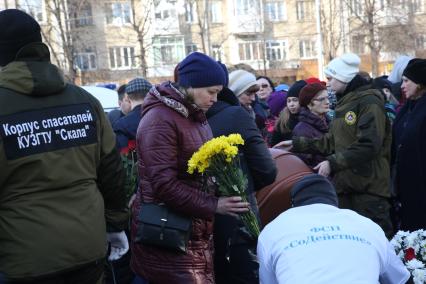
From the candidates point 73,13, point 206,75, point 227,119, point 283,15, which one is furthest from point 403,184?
point 283,15

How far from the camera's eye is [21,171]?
8.34ft

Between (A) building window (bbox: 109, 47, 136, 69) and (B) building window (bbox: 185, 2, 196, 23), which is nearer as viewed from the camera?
(A) building window (bbox: 109, 47, 136, 69)

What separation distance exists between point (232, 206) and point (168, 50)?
1534 inches

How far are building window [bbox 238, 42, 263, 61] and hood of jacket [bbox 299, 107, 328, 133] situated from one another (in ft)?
128

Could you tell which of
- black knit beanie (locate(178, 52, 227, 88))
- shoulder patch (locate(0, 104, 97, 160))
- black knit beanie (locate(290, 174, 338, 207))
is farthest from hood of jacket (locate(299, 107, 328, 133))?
shoulder patch (locate(0, 104, 97, 160))

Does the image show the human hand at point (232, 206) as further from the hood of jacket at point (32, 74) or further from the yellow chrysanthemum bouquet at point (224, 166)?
the hood of jacket at point (32, 74)

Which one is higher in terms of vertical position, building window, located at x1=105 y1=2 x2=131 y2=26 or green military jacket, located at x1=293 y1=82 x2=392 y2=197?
building window, located at x1=105 y1=2 x2=131 y2=26

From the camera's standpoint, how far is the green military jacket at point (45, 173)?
2527mm

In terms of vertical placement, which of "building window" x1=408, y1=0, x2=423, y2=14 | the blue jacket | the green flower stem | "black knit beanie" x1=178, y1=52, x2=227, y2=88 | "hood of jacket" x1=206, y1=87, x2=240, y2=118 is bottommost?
the blue jacket

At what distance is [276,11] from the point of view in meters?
45.8

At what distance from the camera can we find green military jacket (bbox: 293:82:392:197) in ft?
15.5

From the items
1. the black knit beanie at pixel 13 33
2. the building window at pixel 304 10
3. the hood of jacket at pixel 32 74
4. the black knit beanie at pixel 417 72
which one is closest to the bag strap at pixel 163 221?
the hood of jacket at pixel 32 74

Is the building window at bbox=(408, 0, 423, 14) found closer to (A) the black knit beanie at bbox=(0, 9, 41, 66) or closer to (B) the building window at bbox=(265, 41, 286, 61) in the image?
(B) the building window at bbox=(265, 41, 286, 61)

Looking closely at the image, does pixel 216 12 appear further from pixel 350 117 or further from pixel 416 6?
pixel 350 117
